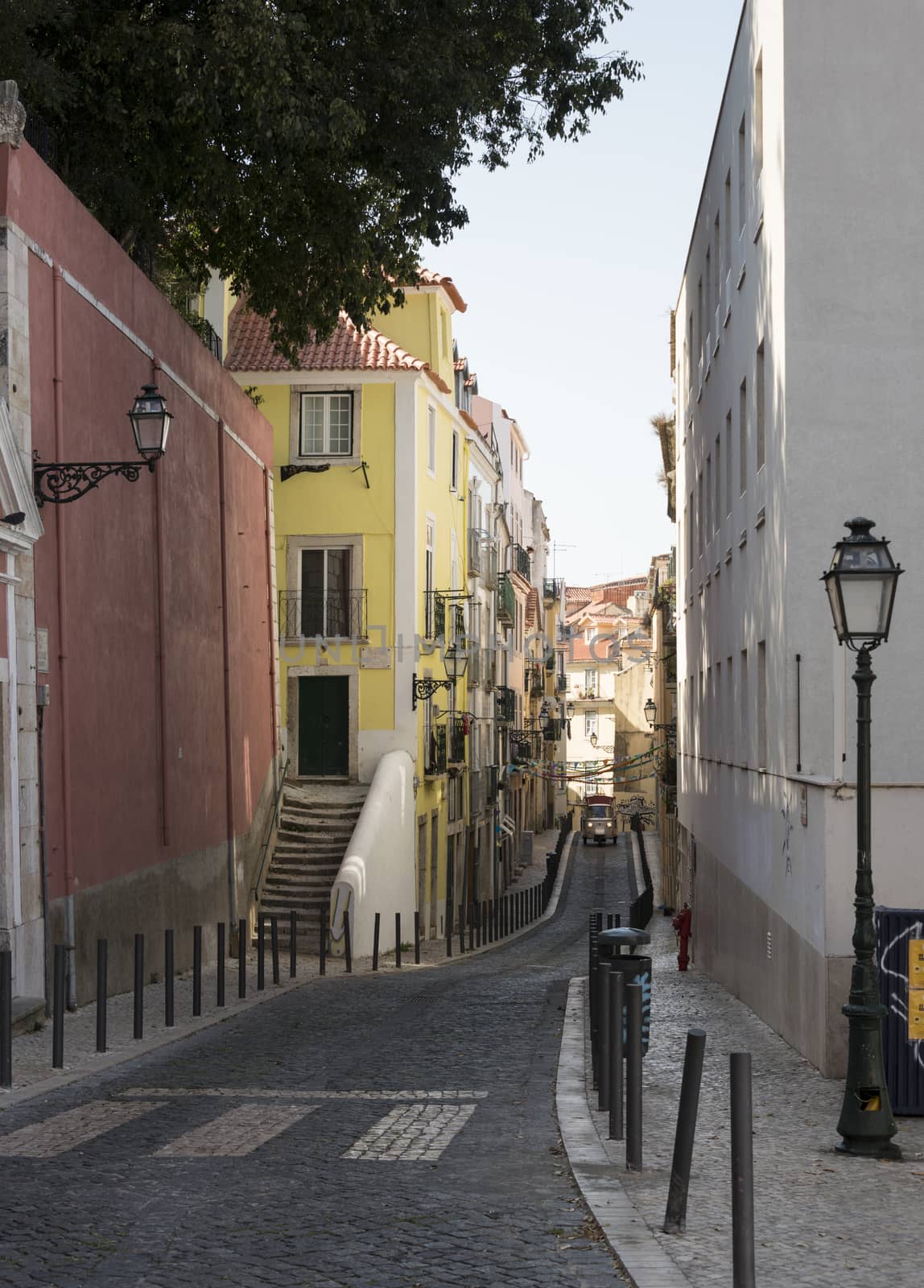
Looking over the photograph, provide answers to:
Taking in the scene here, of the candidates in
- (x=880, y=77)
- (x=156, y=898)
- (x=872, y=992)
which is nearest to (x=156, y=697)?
(x=156, y=898)

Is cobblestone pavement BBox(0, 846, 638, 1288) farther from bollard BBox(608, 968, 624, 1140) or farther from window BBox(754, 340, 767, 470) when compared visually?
window BBox(754, 340, 767, 470)

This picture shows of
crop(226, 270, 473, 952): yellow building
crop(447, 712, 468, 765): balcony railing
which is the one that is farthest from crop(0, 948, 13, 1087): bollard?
crop(447, 712, 468, 765): balcony railing

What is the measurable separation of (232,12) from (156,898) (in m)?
10.5

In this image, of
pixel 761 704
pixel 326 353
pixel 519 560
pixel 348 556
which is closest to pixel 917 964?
pixel 761 704

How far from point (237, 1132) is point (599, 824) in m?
68.0

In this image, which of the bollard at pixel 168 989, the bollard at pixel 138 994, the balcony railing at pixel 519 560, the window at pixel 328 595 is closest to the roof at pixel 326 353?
the window at pixel 328 595

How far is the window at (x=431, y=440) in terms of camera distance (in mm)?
39438

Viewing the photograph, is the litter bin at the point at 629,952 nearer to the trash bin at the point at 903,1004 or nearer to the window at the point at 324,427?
the trash bin at the point at 903,1004

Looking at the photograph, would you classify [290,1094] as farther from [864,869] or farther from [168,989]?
[168,989]

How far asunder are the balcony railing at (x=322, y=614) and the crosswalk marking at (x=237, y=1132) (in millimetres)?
26588

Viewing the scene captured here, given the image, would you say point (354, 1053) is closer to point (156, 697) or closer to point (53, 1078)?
point (53, 1078)

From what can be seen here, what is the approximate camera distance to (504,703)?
55.7 metres

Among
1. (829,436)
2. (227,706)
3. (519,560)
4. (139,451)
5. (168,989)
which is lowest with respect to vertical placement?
(168,989)

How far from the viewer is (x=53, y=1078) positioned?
38.6 feet
